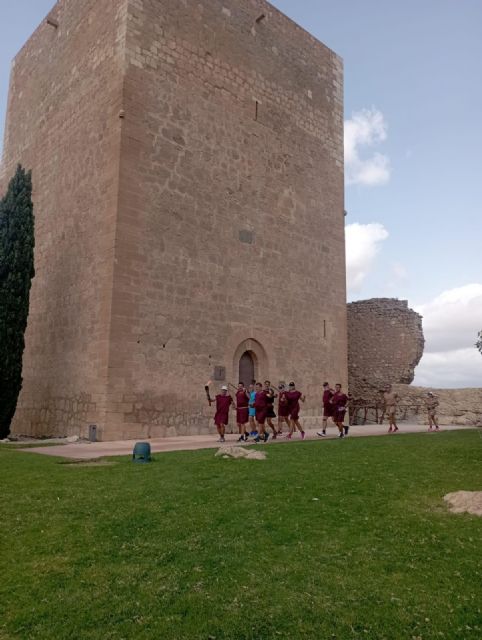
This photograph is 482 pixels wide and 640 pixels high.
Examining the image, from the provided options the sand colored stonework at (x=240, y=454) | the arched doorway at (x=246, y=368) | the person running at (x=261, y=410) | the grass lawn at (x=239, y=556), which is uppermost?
the arched doorway at (x=246, y=368)

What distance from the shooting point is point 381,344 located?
23703mm

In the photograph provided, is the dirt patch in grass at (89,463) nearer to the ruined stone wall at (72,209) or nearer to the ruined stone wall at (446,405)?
the ruined stone wall at (72,209)

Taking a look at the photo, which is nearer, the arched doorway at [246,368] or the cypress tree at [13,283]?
the cypress tree at [13,283]

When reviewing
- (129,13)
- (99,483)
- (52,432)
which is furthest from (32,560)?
(129,13)

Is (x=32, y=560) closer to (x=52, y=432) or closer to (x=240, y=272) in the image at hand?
(x=52, y=432)

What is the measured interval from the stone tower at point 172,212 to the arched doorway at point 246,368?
8 centimetres

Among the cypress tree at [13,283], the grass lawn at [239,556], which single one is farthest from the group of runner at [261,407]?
the cypress tree at [13,283]

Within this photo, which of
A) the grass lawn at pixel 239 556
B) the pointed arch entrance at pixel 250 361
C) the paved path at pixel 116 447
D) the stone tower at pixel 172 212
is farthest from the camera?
the pointed arch entrance at pixel 250 361

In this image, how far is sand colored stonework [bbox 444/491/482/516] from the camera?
18.4ft

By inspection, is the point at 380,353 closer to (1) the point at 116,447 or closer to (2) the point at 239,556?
(1) the point at 116,447

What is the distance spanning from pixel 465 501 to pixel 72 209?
1302 centimetres

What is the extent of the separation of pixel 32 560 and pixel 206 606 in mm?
1727

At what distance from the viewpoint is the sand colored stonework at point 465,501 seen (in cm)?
561

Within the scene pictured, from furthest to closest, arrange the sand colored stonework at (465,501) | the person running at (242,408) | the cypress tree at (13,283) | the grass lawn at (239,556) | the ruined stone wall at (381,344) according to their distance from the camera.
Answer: the ruined stone wall at (381,344)
the cypress tree at (13,283)
the person running at (242,408)
the sand colored stonework at (465,501)
the grass lawn at (239,556)
